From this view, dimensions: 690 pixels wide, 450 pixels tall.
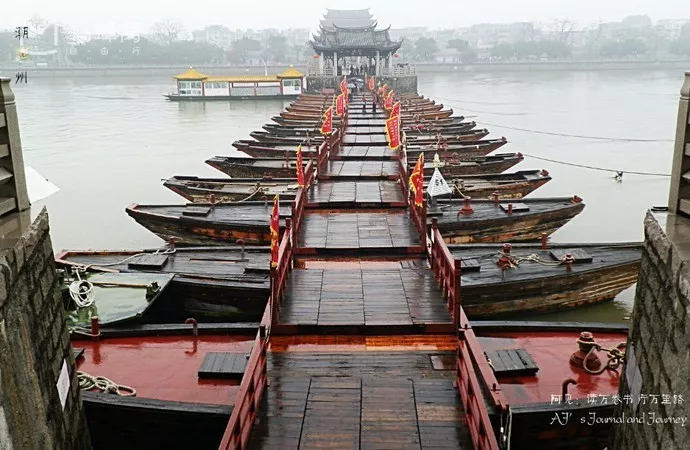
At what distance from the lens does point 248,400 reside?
5895 millimetres

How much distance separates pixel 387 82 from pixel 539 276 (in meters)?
51.9

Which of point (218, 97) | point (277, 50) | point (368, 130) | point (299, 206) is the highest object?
point (277, 50)

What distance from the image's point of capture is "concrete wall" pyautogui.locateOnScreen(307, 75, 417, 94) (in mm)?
Answer: 61188

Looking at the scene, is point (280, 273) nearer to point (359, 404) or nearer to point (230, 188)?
point (359, 404)

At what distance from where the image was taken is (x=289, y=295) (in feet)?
29.0

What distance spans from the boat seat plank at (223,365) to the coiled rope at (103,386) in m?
0.91

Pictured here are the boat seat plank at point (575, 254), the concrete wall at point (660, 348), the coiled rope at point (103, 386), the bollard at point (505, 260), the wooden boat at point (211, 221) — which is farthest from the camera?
the wooden boat at point (211, 221)

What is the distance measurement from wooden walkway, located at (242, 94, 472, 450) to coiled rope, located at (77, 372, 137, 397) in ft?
6.20

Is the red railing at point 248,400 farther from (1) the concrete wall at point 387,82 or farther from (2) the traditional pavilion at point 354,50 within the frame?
(2) the traditional pavilion at point 354,50

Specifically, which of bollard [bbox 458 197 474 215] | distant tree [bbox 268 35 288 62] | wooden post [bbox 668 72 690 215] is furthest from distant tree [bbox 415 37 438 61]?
wooden post [bbox 668 72 690 215]

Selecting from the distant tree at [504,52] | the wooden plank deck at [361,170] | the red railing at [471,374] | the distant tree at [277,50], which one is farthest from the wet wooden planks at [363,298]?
the distant tree at [504,52]

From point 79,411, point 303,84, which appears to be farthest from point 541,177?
point 303,84

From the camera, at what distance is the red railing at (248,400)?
523cm

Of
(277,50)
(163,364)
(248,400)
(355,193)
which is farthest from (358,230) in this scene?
Result: (277,50)
